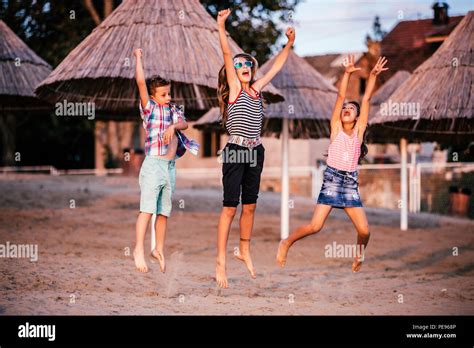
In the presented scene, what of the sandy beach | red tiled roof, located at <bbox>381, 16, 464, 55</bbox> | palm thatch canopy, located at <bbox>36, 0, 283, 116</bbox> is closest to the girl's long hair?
the sandy beach

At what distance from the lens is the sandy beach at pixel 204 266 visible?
763 cm

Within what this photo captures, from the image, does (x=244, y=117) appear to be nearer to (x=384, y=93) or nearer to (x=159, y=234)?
(x=159, y=234)

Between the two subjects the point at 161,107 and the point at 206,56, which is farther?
the point at 206,56

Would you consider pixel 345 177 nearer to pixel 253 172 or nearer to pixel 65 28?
pixel 253 172

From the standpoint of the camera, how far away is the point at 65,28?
71.9ft

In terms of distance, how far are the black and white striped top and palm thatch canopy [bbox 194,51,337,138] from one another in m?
6.10

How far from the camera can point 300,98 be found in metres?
13.9

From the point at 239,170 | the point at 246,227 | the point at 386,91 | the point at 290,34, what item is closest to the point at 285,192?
the point at 386,91

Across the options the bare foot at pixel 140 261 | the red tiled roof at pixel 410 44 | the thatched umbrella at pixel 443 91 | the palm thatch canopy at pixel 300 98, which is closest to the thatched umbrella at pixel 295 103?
the palm thatch canopy at pixel 300 98

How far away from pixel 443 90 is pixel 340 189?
465 cm

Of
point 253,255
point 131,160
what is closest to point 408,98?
point 253,255

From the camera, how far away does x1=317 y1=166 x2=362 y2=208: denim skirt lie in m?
7.61

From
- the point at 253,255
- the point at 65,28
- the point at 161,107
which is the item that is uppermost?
the point at 65,28
